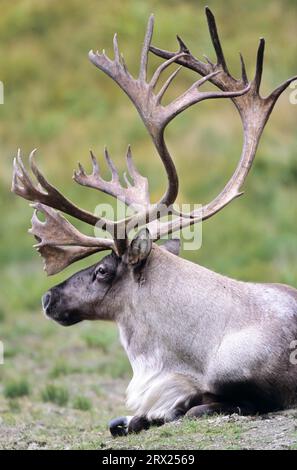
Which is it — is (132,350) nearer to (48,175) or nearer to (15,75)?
(48,175)

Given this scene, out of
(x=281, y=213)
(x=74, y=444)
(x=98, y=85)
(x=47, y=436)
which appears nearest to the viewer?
(x=74, y=444)

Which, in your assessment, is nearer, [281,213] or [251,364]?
[251,364]

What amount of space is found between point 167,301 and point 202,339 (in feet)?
1.16

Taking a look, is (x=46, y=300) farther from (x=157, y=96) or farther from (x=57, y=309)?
(x=157, y=96)

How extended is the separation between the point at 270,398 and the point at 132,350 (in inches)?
40.6

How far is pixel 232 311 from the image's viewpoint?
25.5ft

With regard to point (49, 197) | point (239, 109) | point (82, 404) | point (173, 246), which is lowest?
point (82, 404)

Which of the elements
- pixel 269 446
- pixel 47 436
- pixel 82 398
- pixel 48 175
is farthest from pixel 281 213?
pixel 269 446

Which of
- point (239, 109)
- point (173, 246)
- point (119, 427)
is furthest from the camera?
point (239, 109)

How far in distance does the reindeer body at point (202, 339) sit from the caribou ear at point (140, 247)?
0.34 ft

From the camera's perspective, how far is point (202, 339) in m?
7.74

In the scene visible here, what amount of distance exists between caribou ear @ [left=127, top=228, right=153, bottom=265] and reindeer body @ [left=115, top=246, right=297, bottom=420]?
0.34 feet

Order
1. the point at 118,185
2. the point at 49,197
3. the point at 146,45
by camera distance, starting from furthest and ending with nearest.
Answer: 1. the point at 118,185
2. the point at 49,197
3. the point at 146,45

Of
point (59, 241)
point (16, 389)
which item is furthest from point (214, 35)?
point (16, 389)
